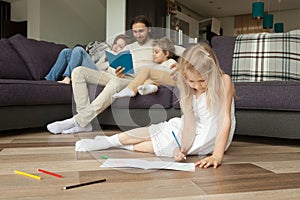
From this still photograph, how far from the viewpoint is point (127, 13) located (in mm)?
4469

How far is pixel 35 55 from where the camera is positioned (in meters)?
2.64

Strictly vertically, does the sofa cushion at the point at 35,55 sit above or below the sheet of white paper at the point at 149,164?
above

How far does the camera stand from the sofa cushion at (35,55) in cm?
257

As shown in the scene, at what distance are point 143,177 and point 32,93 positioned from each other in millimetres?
1297

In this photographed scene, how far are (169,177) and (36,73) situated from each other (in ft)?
6.21

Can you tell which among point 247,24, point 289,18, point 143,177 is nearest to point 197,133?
point 143,177

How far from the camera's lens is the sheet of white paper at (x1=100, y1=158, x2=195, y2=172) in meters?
1.10

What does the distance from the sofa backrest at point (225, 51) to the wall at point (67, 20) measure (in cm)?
304

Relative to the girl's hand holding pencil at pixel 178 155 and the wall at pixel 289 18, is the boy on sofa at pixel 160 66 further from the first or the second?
the wall at pixel 289 18

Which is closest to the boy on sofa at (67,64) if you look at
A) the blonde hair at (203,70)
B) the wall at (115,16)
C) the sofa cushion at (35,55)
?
the sofa cushion at (35,55)

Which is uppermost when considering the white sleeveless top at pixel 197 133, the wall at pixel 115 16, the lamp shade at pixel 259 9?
→ the lamp shade at pixel 259 9

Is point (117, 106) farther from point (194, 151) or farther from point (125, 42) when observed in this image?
point (194, 151)

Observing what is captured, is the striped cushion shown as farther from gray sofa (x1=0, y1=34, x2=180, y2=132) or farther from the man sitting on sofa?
the man sitting on sofa

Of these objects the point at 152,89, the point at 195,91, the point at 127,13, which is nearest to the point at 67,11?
the point at 127,13
